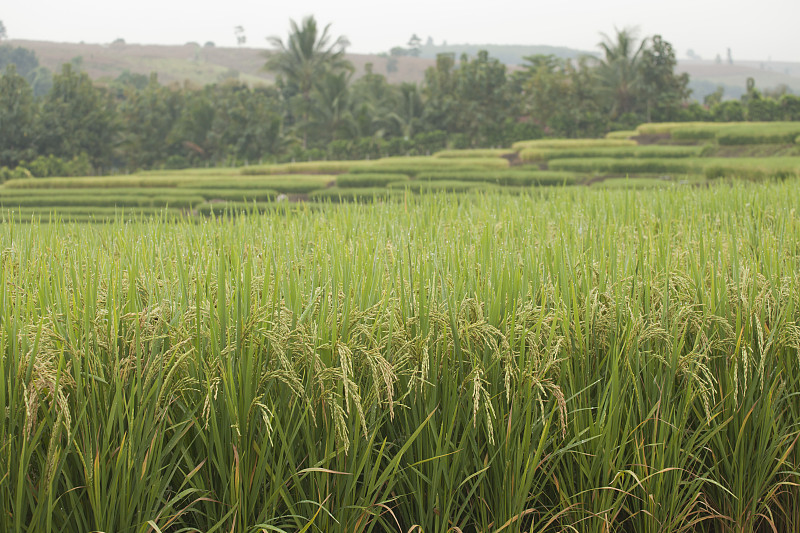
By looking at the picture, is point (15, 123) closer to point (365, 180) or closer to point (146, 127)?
point (146, 127)

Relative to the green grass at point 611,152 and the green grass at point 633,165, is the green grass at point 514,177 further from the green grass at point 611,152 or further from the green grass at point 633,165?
the green grass at point 611,152

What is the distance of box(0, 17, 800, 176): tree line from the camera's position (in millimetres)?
30812

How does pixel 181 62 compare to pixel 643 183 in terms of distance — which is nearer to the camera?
pixel 643 183

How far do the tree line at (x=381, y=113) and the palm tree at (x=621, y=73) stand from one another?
0.06 m

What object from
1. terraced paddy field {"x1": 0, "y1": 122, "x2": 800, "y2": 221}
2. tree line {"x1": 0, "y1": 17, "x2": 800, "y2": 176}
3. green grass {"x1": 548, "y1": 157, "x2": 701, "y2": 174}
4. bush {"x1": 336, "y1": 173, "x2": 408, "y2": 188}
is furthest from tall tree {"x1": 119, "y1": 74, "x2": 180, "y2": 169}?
green grass {"x1": 548, "y1": 157, "x2": 701, "y2": 174}

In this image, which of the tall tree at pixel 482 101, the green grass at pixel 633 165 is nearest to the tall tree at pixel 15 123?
the tall tree at pixel 482 101

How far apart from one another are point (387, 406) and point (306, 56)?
37570mm

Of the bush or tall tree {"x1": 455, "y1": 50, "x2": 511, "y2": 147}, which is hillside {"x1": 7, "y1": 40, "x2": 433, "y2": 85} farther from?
the bush

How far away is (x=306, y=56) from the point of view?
3634cm

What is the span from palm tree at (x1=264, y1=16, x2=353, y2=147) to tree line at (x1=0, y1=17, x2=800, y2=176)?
0.38m

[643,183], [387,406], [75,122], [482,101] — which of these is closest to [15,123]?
[75,122]

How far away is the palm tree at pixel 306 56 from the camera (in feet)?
117

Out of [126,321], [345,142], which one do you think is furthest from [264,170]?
[126,321]

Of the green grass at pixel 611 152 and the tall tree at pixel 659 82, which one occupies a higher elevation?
the tall tree at pixel 659 82
